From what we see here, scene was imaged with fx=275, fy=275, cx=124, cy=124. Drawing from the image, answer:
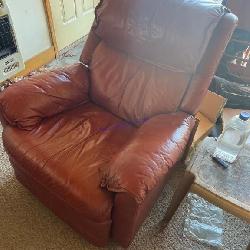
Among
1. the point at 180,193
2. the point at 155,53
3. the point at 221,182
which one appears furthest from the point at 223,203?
the point at 155,53

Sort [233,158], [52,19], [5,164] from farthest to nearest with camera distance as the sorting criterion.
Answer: [52,19]
[5,164]
[233,158]

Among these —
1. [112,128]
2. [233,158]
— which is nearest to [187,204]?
[233,158]

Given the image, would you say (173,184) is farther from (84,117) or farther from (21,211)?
(21,211)

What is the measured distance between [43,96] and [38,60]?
1303 mm

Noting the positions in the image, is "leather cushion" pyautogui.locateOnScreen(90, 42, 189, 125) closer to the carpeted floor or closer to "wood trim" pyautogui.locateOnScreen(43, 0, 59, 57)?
the carpeted floor

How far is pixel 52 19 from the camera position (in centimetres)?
243

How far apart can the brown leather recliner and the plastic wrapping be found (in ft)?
0.93

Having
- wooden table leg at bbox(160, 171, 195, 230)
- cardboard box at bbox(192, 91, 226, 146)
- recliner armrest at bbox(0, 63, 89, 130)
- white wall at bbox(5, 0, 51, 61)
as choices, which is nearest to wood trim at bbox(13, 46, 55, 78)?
white wall at bbox(5, 0, 51, 61)

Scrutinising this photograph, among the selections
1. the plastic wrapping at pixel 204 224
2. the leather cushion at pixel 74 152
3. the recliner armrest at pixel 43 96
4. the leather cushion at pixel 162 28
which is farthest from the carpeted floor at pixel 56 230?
the leather cushion at pixel 162 28

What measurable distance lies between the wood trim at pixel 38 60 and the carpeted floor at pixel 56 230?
1221 mm

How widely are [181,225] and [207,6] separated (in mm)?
1058

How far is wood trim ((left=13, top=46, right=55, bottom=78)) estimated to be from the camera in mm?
2402

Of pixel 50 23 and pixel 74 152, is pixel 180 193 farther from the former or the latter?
pixel 50 23

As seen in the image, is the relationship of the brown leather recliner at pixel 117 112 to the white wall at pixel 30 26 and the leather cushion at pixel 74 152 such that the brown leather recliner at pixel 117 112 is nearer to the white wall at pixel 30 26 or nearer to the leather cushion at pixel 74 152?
the leather cushion at pixel 74 152
